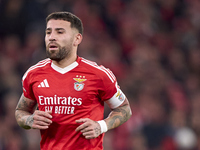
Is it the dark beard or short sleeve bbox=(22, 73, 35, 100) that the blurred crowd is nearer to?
short sleeve bbox=(22, 73, 35, 100)

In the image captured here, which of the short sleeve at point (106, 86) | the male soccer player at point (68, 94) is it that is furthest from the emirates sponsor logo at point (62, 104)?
the short sleeve at point (106, 86)

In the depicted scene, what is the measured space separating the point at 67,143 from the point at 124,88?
16.5 ft

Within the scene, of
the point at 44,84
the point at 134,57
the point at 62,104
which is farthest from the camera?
the point at 134,57

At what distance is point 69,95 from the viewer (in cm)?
378

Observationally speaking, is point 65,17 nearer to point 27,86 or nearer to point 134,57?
point 27,86

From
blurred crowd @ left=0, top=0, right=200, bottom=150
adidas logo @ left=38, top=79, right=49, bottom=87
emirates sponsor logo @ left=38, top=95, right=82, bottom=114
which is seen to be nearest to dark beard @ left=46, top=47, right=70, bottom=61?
adidas logo @ left=38, top=79, right=49, bottom=87

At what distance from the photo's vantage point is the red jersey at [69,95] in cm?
377

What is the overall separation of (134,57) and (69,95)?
608 centimetres

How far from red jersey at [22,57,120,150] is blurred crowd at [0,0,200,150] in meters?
3.63

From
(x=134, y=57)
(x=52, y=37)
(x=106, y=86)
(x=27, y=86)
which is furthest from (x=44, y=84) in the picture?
(x=134, y=57)

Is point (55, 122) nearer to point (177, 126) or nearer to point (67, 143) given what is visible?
point (67, 143)

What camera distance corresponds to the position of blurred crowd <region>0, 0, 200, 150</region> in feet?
26.1

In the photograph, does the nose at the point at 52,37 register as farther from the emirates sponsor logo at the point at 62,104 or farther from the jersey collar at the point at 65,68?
the emirates sponsor logo at the point at 62,104

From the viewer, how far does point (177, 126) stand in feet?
27.2
